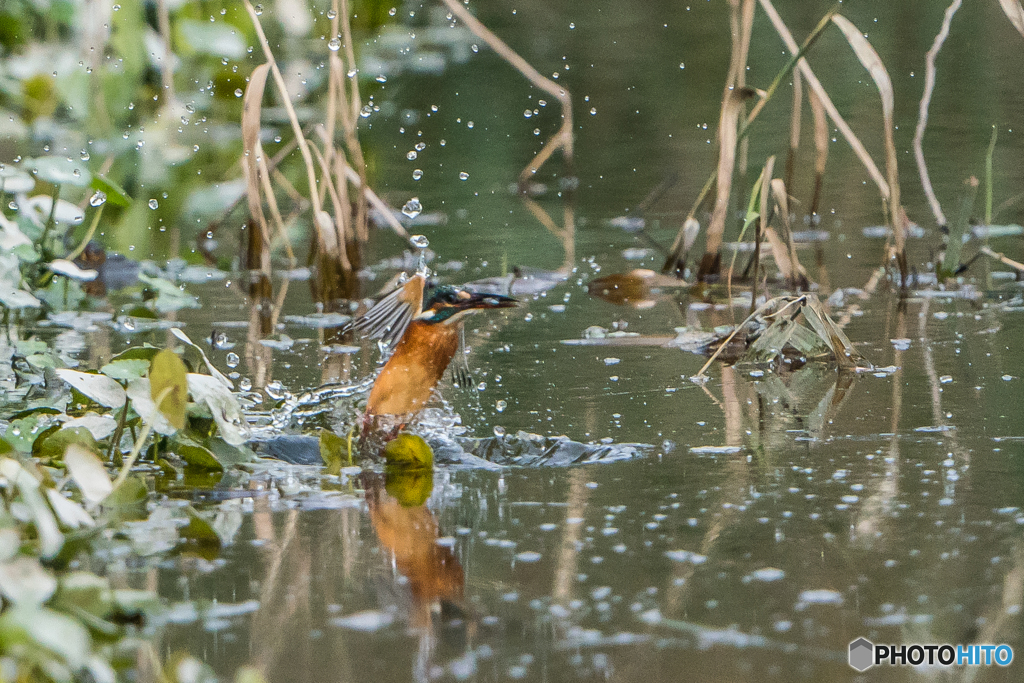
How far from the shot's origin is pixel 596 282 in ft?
15.3

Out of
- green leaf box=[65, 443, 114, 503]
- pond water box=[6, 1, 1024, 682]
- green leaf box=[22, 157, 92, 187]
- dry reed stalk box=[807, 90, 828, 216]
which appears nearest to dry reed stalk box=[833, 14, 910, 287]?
pond water box=[6, 1, 1024, 682]

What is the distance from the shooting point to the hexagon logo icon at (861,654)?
1888mm

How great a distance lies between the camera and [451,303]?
2998 millimetres

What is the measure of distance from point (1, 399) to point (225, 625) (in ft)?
5.05

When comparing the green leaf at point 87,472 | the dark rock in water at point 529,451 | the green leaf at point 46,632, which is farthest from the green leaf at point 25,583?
the dark rock in water at point 529,451

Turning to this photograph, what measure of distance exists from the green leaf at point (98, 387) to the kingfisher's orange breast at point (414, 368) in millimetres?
586

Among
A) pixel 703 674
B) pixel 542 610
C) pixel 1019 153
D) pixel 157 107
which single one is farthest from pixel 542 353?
pixel 157 107

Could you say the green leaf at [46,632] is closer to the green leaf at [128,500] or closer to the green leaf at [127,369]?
the green leaf at [128,500]

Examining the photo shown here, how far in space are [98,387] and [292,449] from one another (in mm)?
448

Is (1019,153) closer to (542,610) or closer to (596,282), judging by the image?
(596,282)

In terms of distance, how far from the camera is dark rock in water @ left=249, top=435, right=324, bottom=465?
2924 mm

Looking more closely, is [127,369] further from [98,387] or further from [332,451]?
[332,451]

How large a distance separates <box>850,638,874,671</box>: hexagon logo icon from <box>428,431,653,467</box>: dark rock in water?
0.94m

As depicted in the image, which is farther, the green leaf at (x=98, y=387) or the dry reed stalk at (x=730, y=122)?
the dry reed stalk at (x=730, y=122)
